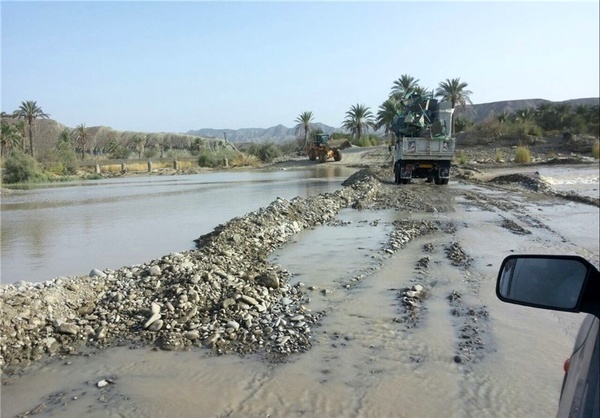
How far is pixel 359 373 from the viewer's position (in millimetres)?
4855

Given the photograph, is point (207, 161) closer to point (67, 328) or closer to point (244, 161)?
point (244, 161)

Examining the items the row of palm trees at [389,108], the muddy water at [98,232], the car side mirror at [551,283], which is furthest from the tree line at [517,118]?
the car side mirror at [551,283]

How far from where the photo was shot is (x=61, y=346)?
5.72 metres

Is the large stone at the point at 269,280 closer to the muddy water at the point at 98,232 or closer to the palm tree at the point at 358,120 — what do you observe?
the muddy water at the point at 98,232

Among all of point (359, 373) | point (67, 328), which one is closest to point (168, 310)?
point (67, 328)

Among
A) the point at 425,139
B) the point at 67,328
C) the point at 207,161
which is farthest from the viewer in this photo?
the point at 207,161

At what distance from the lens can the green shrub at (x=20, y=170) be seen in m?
52.1

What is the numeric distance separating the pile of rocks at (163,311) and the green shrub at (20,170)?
5183 centimetres

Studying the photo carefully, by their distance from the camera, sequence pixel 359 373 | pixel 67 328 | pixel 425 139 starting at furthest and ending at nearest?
pixel 425 139
pixel 67 328
pixel 359 373

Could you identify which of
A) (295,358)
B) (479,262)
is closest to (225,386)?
(295,358)

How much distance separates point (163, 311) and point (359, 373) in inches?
116

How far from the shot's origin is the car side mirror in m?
1.77

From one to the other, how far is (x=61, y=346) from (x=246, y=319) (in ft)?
7.27

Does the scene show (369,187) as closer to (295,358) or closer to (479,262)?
(479,262)
